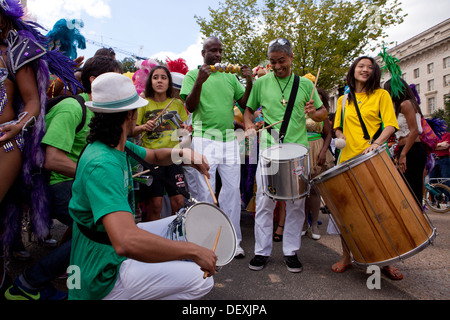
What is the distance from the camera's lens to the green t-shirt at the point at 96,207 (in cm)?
160

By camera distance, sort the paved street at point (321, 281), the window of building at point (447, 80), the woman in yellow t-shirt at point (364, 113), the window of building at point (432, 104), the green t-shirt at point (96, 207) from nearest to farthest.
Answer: the green t-shirt at point (96, 207) → the paved street at point (321, 281) → the woman in yellow t-shirt at point (364, 113) → the window of building at point (447, 80) → the window of building at point (432, 104)

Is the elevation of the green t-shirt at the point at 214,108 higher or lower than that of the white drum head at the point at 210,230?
higher

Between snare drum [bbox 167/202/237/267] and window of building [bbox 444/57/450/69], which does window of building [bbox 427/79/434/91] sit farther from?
snare drum [bbox 167/202/237/267]

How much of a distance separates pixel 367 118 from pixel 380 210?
3.40 feet

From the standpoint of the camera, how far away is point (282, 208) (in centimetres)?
464

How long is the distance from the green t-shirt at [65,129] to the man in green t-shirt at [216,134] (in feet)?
4.39

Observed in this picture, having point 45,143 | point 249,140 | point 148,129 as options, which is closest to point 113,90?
point 45,143

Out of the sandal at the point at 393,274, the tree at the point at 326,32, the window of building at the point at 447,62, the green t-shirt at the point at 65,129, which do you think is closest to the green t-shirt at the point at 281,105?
the sandal at the point at 393,274

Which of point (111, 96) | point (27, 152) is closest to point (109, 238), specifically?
point (111, 96)

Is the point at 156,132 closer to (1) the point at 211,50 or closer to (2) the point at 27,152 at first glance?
(1) the point at 211,50

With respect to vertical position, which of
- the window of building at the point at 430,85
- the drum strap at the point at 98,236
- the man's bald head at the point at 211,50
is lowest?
the drum strap at the point at 98,236

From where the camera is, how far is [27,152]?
2641 mm

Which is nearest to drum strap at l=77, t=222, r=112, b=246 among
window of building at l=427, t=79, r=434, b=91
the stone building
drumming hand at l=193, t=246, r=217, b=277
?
drumming hand at l=193, t=246, r=217, b=277

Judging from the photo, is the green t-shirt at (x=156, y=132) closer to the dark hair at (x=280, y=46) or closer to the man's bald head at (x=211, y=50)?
the man's bald head at (x=211, y=50)
